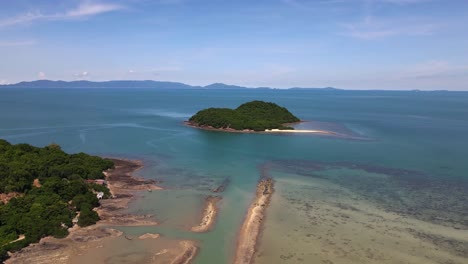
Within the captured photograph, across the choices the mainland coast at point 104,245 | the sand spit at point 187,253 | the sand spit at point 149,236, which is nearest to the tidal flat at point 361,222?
the sand spit at point 187,253

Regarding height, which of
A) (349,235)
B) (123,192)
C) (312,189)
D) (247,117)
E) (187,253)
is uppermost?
(247,117)

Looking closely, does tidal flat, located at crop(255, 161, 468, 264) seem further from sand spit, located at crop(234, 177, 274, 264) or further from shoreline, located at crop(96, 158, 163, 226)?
shoreline, located at crop(96, 158, 163, 226)

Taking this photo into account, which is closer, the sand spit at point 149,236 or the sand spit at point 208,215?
the sand spit at point 149,236

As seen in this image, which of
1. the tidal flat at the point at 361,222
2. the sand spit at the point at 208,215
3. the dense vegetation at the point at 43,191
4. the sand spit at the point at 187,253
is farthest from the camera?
the sand spit at the point at 208,215

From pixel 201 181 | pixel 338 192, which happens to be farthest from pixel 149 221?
pixel 338 192

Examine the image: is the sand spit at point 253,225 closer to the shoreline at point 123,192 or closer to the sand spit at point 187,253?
the sand spit at point 187,253

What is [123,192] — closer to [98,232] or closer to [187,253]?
[98,232]

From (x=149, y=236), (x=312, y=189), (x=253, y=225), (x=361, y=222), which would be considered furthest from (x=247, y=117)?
(x=149, y=236)
